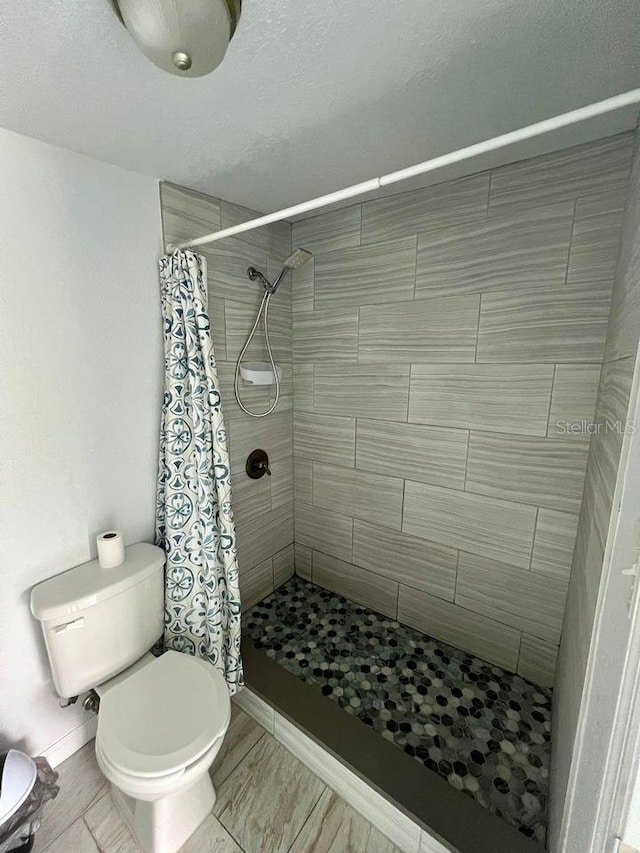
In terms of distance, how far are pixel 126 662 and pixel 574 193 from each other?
247 centimetres

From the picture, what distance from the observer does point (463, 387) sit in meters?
1.68

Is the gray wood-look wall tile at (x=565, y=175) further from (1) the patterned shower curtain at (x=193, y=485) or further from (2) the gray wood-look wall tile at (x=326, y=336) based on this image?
(1) the patterned shower curtain at (x=193, y=485)

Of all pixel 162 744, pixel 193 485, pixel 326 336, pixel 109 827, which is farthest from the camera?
pixel 326 336

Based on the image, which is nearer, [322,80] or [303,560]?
[322,80]

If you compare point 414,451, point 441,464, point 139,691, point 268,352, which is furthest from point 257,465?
point 139,691

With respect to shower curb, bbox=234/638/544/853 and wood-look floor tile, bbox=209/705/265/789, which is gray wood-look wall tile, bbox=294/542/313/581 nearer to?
shower curb, bbox=234/638/544/853

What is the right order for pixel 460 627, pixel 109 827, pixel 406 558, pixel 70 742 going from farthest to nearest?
pixel 406 558
pixel 460 627
pixel 70 742
pixel 109 827

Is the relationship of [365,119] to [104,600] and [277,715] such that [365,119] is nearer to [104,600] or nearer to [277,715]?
[104,600]

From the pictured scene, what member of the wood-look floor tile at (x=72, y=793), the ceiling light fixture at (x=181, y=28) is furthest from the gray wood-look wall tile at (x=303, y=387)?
the wood-look floor tile at (x=72, y=793)

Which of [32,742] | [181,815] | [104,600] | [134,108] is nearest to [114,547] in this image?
[104,600]

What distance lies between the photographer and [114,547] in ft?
4.78

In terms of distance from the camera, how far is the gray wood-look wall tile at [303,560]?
239 centimetres

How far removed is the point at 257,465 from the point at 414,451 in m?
0.86

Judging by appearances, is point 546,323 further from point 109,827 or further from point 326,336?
point 109,827
